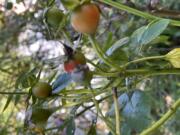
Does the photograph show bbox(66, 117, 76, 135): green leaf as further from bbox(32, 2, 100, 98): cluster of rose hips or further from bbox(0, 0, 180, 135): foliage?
bbox(32, 2, 100, 98): cluster of rose hips

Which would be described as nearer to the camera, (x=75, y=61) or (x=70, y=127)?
(x=75, y=61)

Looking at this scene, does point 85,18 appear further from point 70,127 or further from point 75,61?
point 70,127

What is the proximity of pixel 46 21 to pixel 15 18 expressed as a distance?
1.00 meters

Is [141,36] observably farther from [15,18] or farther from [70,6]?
[15,18]

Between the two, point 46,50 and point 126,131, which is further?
point 46,50

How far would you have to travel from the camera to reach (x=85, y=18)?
32 centimetres

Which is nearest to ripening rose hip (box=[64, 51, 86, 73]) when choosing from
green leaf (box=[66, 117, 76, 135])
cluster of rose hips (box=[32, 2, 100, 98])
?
cluster of rose hips (box=[32, 2, 100, 98])

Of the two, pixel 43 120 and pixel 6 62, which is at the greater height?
pixel 6 62

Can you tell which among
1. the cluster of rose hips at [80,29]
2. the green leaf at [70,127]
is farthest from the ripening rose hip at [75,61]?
the green leaf at [70,127]

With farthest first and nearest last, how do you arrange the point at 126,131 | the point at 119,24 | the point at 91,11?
1. the point at 119,24
2. the point at 126,131
3. the point at 91,11

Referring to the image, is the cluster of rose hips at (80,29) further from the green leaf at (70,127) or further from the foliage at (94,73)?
the green leaf at (70,127)

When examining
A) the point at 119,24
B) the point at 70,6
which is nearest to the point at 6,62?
the point at 119,24

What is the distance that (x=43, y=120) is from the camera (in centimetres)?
40

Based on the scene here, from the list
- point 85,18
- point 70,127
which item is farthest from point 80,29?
point 70,127
